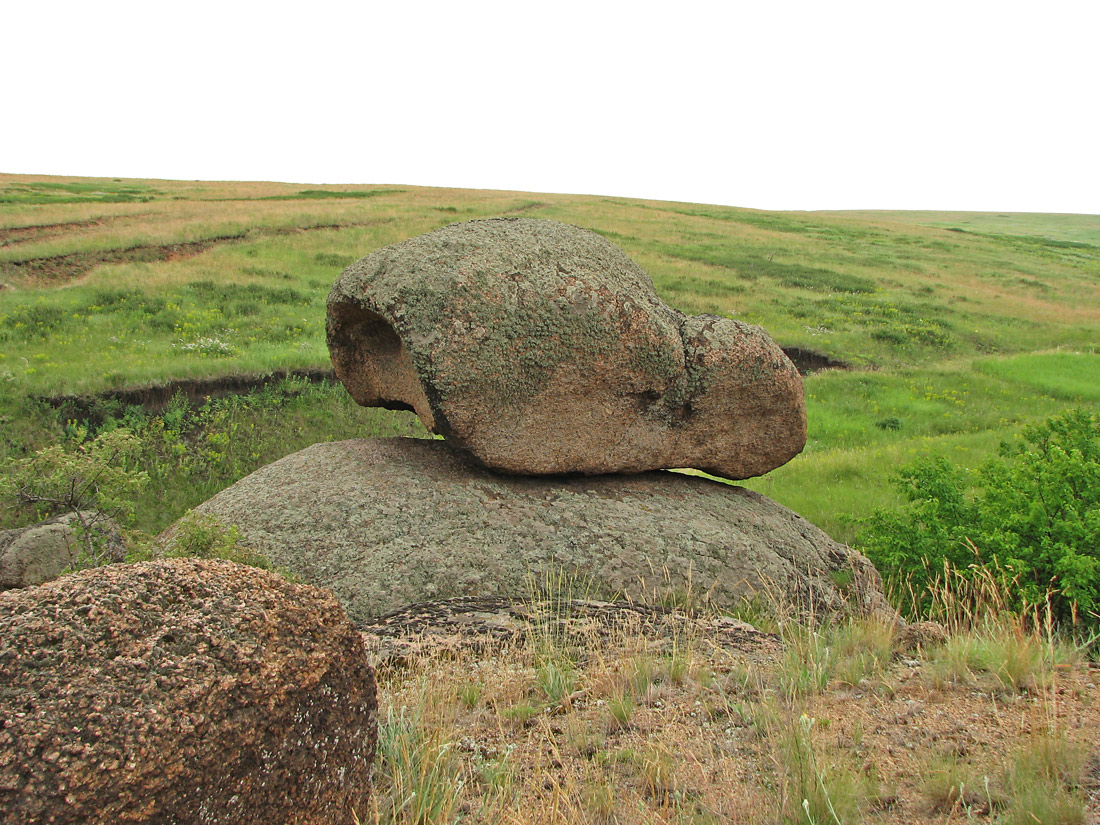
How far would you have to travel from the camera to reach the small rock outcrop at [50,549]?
863cm

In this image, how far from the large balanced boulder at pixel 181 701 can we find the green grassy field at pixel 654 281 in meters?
10.1

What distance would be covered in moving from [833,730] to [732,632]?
2098 millimetres

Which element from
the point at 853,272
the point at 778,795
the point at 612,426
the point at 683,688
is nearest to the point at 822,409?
the point at 612,426

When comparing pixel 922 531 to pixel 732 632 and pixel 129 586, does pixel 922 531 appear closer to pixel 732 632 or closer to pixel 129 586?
pixel 732 632

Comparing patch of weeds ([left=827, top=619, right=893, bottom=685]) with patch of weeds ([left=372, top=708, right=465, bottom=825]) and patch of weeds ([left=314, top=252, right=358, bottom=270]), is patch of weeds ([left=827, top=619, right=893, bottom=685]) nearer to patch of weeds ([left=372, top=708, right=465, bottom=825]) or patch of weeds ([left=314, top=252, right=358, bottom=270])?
patch of weeds ([left=372, top=708, right=465, bottom=825])

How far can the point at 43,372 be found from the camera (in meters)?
16.2

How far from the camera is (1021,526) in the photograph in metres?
9.02

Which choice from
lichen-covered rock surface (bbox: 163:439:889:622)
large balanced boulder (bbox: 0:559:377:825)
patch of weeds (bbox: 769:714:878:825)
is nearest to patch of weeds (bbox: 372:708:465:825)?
large balanced boulder (bbox: 0:559:377:825)

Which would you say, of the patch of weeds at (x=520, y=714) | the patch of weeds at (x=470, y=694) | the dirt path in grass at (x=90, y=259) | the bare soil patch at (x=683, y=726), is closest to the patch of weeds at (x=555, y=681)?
the bare soil patch at (x=683, y=726)

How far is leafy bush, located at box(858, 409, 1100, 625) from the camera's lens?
836 cm

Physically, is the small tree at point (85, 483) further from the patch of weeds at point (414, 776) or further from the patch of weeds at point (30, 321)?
the patch of weeds at point (30, 321)

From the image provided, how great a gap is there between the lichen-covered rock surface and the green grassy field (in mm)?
3653

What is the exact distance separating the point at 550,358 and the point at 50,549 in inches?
235

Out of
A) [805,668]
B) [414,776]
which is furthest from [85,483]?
[805,668]
